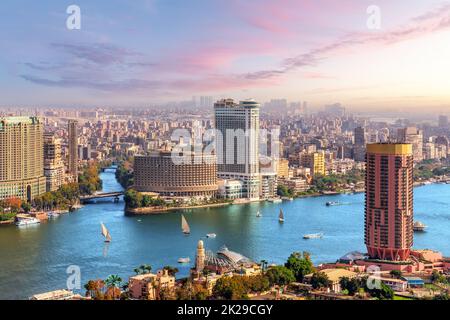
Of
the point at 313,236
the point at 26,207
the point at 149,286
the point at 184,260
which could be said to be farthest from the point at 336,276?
the point at 26,207

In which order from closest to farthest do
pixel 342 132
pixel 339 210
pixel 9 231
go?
pixel 9 231 → pixel 339 210 → pixel 342 132

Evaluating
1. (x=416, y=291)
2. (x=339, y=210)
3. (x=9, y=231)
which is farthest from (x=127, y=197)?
(x=416, y=291)

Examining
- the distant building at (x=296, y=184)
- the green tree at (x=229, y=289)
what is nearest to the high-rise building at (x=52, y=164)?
the distant building at (x=296, y=184)

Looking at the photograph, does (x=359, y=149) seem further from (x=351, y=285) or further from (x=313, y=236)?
(x=351, y=285)
